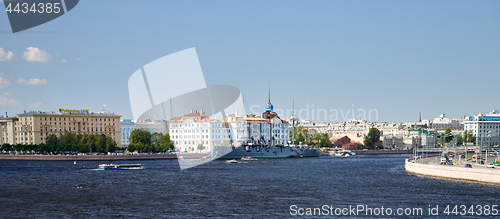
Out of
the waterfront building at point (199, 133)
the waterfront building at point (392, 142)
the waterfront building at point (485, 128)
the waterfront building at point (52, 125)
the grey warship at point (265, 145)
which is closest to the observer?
the grey warship at point (265, 145)

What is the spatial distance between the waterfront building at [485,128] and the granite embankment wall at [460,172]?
99768mm

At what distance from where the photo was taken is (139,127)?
459ft

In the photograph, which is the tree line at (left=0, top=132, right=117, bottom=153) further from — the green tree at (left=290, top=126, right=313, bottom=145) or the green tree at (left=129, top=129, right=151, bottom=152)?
the green tree at (left=290, top=126, right=313, bottom=145)

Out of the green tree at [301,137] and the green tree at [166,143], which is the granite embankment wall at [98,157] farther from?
the green tree at [301,137]

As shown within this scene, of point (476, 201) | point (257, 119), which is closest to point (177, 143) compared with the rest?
point (257, 119)

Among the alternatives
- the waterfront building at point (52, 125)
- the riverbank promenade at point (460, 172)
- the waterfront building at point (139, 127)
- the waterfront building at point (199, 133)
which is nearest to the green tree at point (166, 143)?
the waterfront building at point (199, 133)

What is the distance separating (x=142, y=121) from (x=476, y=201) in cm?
12502

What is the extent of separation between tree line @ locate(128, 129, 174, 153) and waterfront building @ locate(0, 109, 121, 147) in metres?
13.1

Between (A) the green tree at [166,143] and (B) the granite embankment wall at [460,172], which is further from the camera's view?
(A) the green tree at [166,143]

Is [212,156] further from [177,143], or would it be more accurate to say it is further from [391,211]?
[391,211]

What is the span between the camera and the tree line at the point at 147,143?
99500mm

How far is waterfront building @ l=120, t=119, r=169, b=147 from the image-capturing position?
13575 centimetres

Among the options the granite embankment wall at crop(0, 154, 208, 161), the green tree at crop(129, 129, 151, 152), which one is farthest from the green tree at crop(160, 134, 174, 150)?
the granite embankment wall at crop(0, 154, 208, 161)

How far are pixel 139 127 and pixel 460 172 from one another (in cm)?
10685
